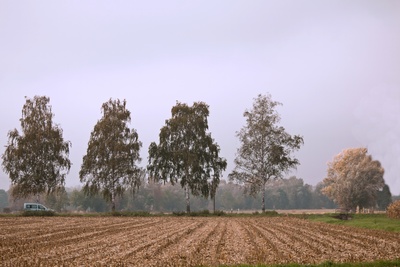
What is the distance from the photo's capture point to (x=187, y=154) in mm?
66438

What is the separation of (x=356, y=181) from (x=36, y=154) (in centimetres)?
6419

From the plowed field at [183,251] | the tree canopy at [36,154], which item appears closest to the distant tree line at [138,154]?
the tree canopy at [36,154]

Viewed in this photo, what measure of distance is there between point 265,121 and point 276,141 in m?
3.92

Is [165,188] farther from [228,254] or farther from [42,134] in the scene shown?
[228,254]

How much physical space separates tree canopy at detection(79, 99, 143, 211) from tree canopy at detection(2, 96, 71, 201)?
5038mm

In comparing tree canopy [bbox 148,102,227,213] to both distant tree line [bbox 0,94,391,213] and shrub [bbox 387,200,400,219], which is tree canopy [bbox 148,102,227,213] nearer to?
distant tree line [bbox 0,94,391,213]

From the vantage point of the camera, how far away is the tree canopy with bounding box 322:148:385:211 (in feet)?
270

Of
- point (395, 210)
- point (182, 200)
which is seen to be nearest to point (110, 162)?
point (395, 210)

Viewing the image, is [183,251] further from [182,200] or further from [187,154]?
[182,200]

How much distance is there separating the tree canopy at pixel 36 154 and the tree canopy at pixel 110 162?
5038mm

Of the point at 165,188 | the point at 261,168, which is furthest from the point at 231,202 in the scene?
the point at 261,168

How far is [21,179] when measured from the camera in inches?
2562

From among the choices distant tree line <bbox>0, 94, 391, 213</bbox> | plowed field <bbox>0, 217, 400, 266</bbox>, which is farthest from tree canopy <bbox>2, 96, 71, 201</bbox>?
plowed field <bbox>0, 217, 400, 266</bbox>

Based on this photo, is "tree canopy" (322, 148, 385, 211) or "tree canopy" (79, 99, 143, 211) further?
"tree canopy" (322, 148, 385, 211)
